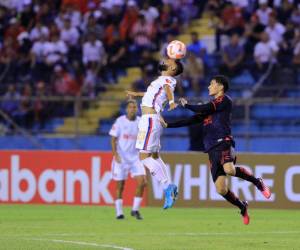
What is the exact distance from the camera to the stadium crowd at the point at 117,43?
26.2 m

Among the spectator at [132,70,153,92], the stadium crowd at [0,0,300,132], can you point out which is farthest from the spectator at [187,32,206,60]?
the spectator at [132,70,153,92]

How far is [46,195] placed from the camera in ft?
78.1

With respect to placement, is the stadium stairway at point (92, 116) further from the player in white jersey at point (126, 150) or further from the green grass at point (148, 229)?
the player in white jersey at point (126, 150)

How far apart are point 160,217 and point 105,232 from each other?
12.4 ft

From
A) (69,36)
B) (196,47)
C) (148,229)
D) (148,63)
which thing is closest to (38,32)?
(69,36)

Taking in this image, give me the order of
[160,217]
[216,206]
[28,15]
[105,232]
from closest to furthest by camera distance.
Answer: [105,232] < [160,217] < [216,206] < [28,15]

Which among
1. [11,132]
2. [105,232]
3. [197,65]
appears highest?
[197,65]

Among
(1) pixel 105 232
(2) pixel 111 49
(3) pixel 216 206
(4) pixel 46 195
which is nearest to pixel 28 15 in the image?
(2) pixel 111 49

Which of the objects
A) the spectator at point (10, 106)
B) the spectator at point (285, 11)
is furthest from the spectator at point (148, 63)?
the spectator at point (10, 106)

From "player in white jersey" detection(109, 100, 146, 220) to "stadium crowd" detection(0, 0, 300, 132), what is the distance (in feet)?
16.7

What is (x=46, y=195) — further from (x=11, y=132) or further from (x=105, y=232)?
(x=105, y=232)

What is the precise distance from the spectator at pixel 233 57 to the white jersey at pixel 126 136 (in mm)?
6334

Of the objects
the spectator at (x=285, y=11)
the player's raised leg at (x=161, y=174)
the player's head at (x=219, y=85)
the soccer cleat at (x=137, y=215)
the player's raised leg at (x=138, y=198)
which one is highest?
the spectator at (x=285, y=11)

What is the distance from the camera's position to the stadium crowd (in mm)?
26234
